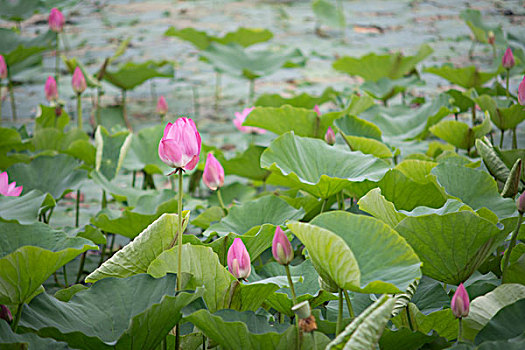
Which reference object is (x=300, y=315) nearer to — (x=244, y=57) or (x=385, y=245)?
(x=385, y=245)

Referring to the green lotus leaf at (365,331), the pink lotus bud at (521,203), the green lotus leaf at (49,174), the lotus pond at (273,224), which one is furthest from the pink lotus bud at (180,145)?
the green lotus leaf at (49,174)

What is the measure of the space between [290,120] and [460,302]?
97 cm

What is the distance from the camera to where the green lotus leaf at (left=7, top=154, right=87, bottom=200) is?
1.48 m

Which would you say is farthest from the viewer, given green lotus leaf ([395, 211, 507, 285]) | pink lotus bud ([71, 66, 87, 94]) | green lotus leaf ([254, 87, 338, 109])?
green lotus leaf ([254, 87, 338, 109])

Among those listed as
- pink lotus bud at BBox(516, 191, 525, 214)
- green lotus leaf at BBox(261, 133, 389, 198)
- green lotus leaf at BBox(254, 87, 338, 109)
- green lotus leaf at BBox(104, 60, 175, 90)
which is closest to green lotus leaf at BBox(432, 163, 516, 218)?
green lotus leaf at BBox(261, 133, 389, 198)

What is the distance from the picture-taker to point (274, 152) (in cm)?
123

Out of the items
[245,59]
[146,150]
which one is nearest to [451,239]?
[146,150]

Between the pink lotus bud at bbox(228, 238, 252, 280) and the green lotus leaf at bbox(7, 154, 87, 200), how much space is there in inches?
30.1

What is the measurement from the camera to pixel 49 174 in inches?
59.6

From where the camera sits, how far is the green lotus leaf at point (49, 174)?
1.48 m

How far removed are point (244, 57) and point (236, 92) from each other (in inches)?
17.3

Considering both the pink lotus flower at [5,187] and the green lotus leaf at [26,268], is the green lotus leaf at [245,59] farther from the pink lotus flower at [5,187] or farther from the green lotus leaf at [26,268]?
the green lotus leaf at [26,268]

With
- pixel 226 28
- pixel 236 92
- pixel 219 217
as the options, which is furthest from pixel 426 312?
pixel 226 28

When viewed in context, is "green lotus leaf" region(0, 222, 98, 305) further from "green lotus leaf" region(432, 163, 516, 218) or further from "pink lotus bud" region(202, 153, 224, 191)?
"green lotus leaf" region(432, 163, 516, 218)
